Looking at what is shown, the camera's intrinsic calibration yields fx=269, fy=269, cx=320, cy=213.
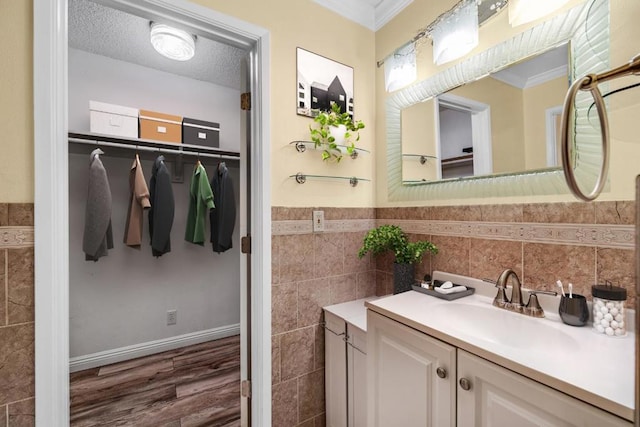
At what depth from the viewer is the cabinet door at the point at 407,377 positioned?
2.73ft

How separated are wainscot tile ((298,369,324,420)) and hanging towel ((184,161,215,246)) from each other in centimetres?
151

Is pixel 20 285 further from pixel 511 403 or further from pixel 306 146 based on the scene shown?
pixel 511 403

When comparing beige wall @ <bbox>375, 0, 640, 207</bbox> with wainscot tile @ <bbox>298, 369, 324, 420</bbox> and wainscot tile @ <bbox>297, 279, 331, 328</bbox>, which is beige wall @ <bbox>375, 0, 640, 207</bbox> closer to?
wainscot tile @ <bbox>297, 279, 331, 328</bbox>

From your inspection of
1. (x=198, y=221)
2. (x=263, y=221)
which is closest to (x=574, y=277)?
(x=263, y=221)

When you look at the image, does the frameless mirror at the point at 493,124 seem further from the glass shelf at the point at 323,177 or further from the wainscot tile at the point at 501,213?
the glass shelf at the point at 323,177

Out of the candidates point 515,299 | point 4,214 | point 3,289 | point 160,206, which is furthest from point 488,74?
point 160,206

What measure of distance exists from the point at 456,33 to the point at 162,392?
287 centimetres

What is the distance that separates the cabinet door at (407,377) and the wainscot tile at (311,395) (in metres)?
0.49

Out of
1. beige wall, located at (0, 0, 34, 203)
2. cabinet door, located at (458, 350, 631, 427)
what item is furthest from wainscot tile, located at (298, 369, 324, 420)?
beige wall, located at (0, 0, 34, 203)

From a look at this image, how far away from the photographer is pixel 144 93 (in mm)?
2396

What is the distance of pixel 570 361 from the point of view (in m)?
0.67

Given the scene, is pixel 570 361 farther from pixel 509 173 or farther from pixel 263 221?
pixel 263 221

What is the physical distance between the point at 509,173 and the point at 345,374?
4.06 ft

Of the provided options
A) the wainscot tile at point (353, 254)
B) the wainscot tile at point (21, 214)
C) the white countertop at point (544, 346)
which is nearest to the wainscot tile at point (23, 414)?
the wainscot tile at point (21, 214)
